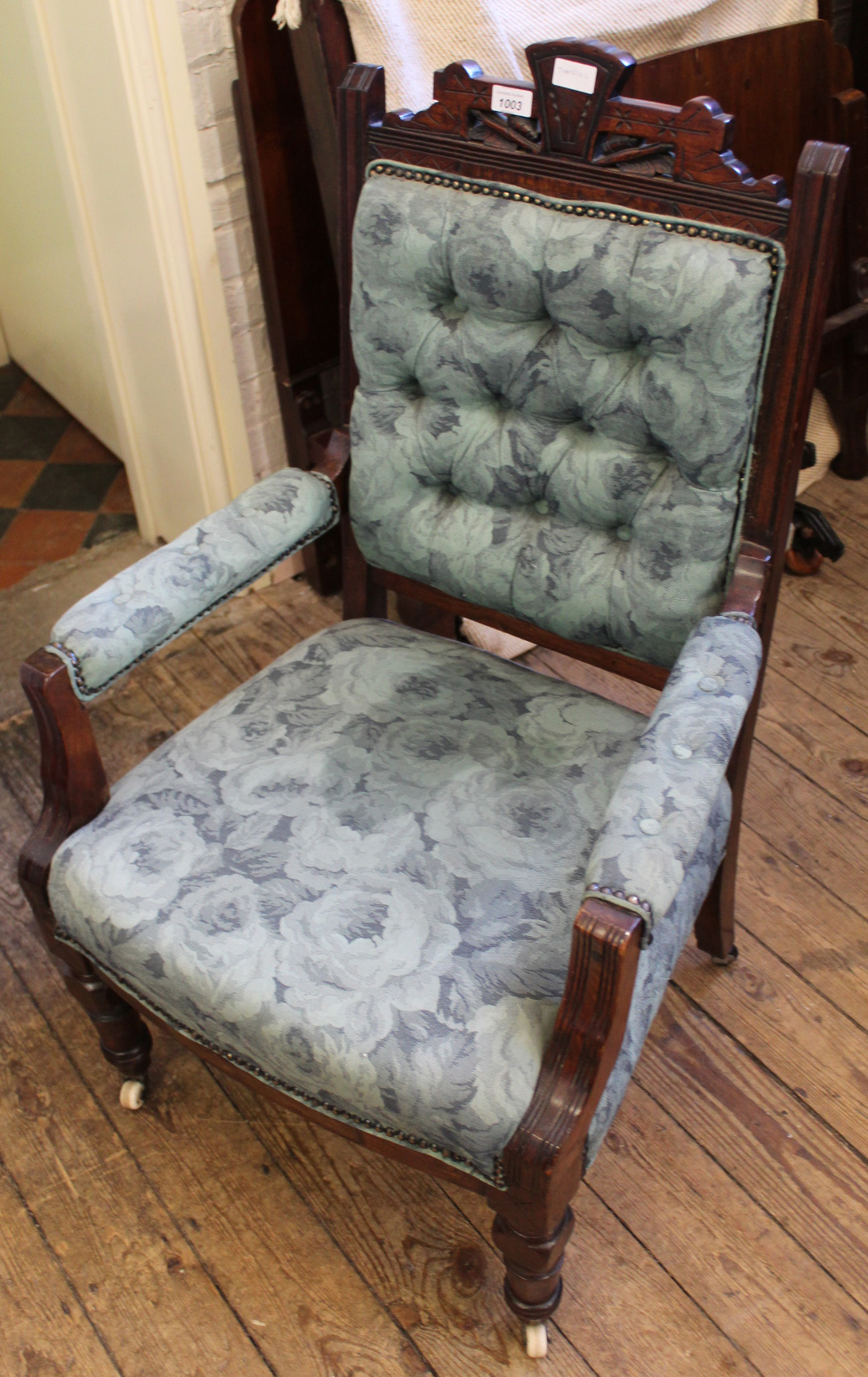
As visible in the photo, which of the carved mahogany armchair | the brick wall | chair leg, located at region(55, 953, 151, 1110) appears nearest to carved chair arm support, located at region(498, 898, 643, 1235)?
the carved mahogany armchair

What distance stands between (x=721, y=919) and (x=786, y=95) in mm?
1333

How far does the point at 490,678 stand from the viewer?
1294 mm

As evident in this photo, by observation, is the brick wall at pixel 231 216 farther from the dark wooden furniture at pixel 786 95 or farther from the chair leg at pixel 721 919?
the chair leg at pixel 721 919

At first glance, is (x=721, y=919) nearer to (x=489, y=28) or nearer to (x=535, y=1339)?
(x=535, y=1339)

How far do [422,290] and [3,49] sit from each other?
4.40 ft

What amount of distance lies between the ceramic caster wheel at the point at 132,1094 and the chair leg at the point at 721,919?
69cm

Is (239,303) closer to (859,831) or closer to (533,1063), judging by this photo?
(859,831)

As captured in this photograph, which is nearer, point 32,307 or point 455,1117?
point 455,1117

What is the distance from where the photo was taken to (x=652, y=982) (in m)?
1.05

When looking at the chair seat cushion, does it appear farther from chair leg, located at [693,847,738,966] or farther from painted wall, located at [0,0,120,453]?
painted wall, located at [0,0,120,453]

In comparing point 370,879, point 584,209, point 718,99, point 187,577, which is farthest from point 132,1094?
point 718,99

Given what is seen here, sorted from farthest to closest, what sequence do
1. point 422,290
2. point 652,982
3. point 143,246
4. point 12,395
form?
point 12,395
point 143,246
point 422,290
point 652,982

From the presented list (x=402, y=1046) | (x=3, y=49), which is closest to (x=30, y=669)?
(x=402, y=1046)

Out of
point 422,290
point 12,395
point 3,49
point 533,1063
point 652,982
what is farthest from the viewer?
point 12,395
